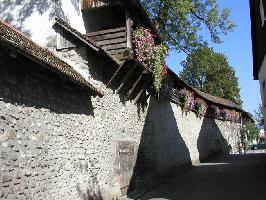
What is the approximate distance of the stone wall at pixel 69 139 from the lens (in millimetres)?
7860

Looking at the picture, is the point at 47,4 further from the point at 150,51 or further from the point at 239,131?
the point at 239,131

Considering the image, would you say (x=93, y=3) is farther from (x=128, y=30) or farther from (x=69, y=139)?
(x=69, y=139)

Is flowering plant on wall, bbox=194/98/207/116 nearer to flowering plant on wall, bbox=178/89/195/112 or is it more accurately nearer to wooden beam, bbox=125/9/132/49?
flowering plant on wall, bbox=178/89/195/112

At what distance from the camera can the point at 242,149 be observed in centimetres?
4444

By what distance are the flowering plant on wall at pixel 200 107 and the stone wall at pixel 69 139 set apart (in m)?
8.60

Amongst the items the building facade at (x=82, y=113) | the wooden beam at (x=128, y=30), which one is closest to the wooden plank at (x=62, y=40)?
the building facade at (x=82, y=113)

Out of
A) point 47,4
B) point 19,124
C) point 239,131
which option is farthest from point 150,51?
point 239,131

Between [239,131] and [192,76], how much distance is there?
41.9 ft

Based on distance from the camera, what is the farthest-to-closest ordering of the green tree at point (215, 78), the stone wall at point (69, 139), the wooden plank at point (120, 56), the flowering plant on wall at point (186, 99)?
the green tree at point (215, 78), the flowering plant on wall at point (186, 99), the wooden plank at point (120, 56), the stone wall at point (69, 139)

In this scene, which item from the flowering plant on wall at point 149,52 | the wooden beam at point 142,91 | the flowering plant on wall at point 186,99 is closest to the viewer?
the flowering plant on wall at point 149,52

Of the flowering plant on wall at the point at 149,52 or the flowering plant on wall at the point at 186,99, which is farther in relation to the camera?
the flowering plant on wall at the point at 186,99

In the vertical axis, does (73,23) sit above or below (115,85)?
above

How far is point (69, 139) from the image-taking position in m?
10.4

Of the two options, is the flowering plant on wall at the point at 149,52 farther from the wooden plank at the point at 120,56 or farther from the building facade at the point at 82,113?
the wooden plank at the point at 120,56
